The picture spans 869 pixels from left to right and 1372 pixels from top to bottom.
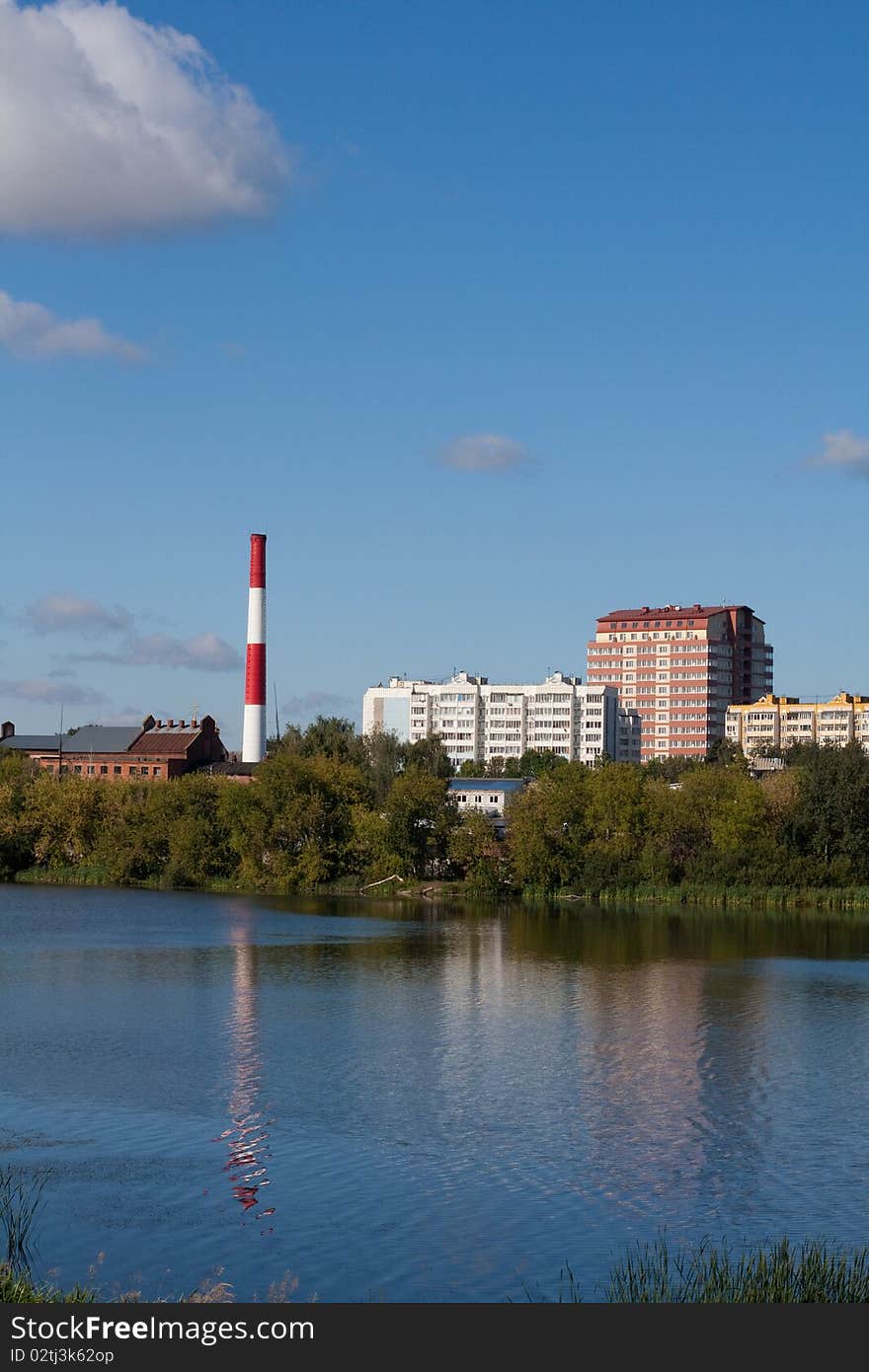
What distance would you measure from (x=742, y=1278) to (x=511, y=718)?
145 metres

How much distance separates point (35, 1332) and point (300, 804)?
209 ft

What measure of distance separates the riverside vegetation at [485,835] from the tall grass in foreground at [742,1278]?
167 ft

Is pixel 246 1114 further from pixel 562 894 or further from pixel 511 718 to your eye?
pixel 511 718

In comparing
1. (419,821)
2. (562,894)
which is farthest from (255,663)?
(562,894)

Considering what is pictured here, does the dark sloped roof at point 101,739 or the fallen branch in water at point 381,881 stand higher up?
the dark sloped roof at point 101,739

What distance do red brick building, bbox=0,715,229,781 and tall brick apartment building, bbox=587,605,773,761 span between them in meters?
56.9

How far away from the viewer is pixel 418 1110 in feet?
80.2

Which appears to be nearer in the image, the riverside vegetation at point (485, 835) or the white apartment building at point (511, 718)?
the riverside vegetation at point (485, 835)

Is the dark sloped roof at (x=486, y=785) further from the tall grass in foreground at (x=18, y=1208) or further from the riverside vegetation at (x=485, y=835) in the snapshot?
the tall grass in foreground at (x=18, y=1208)

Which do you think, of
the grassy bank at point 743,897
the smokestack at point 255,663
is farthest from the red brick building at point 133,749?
the grassy bank at point 743,897

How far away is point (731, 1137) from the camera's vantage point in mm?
23109

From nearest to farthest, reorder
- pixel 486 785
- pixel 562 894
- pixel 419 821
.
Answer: pixel 562 894 < pixel 419 821 < pixel 486 785

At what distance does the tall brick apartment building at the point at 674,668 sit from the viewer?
169 m

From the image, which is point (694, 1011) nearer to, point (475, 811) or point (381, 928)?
point (381, 928)
